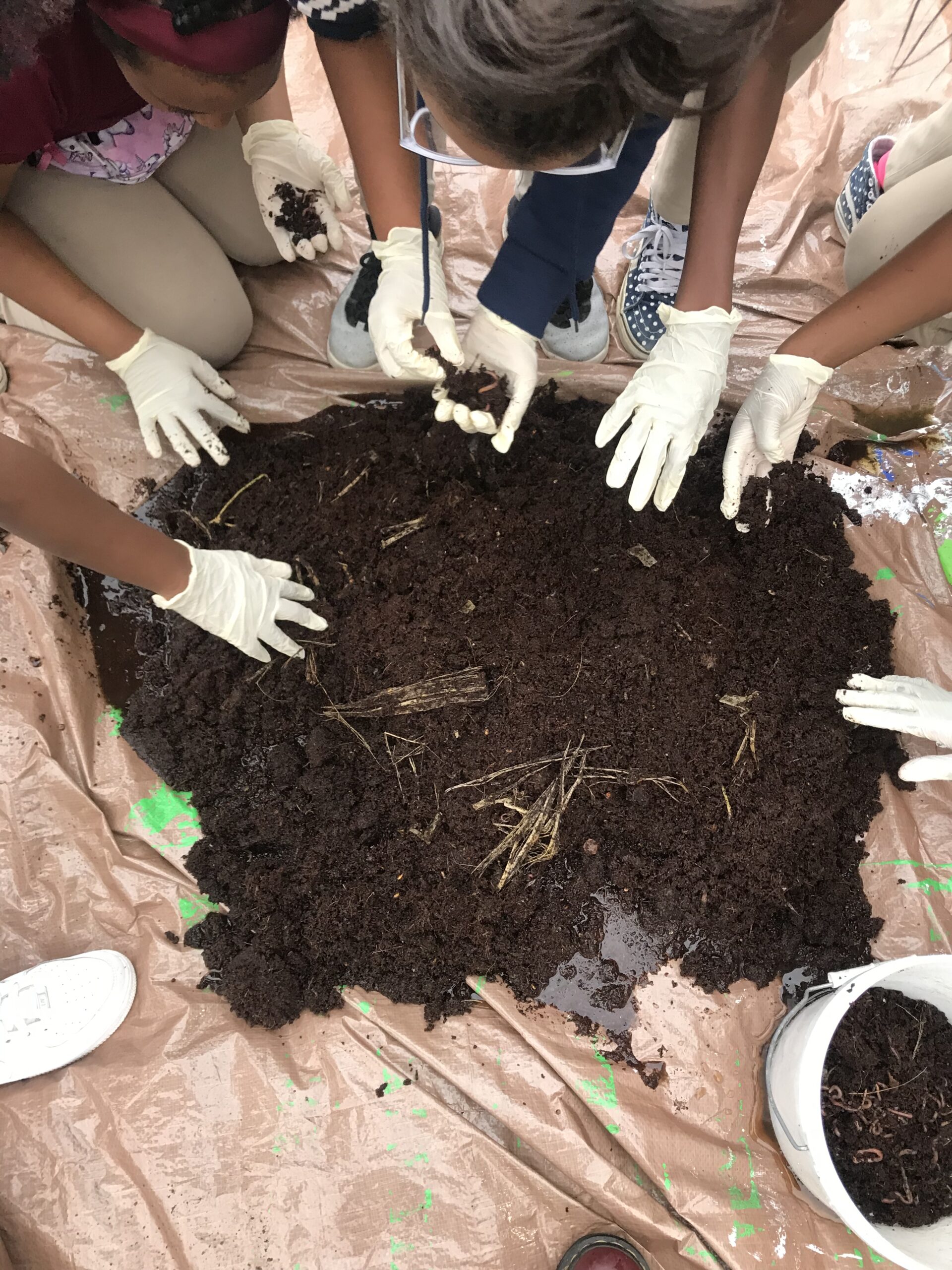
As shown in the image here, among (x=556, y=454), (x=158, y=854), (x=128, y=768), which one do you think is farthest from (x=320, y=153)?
(x=158, y=854)

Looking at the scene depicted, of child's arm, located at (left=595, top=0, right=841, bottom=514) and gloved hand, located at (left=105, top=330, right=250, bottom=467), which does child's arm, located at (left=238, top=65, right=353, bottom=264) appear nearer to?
gloved hand, located at (left=105, top=330, right=250, bottom=467)

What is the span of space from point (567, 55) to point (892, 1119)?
1.38 meters

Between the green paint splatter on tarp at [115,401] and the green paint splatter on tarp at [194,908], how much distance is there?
984 mm

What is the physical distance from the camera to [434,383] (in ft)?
4.63

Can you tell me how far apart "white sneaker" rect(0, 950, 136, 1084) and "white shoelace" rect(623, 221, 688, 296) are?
1.69m

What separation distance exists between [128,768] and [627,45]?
1.24 meters

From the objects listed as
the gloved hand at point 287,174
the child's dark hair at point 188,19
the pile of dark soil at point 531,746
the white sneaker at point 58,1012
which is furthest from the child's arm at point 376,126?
the white sneaker at point 58,1012

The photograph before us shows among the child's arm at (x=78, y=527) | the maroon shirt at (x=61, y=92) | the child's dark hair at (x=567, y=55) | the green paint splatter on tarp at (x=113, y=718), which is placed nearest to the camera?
the child's dark hair at (x=567, y=55)

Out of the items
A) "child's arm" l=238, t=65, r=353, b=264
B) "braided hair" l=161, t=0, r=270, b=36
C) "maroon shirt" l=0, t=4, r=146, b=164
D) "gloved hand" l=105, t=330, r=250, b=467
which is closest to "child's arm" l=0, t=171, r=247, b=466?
"gloved hand" l=105, t=330, r=250, b=467

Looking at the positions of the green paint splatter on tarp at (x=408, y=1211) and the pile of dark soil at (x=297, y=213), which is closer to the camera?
the green paint splatter on tarp at (x=408, y=1211)

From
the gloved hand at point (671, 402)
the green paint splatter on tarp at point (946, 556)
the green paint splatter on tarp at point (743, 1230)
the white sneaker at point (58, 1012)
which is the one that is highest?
the gloved hand at point (671, 402)

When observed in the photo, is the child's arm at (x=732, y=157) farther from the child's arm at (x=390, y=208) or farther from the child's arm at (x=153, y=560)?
the child's arm at (x=153, y=560)

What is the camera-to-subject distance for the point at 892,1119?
1012 mm

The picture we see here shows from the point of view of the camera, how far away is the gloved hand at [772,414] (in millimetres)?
1201
